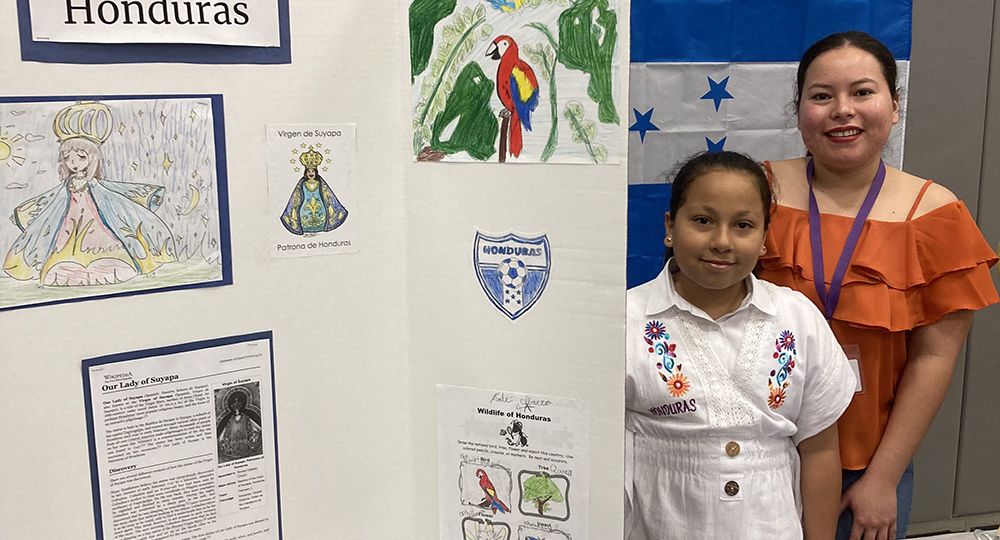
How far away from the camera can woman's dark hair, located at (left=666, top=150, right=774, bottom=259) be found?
132 cm

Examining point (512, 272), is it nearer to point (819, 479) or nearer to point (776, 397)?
point (776, 397)

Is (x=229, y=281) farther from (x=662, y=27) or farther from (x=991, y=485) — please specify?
(x=991, y=485)

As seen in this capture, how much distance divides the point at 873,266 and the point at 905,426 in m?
0.29

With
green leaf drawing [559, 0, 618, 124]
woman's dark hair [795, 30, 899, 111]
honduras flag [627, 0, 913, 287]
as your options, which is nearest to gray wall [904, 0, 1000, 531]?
honduras flag [627, 0, 913, 287]

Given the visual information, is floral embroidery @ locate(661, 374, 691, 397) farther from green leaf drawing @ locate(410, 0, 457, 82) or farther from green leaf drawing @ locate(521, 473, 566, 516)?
green leaf drawing @ locate(410, 0, 457, 82)

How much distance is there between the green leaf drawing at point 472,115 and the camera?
910 millimetres

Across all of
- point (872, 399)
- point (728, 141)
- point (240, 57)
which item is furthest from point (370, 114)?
point (728, 141)

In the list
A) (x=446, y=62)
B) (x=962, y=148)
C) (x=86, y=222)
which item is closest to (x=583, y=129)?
(x=446, y=62)

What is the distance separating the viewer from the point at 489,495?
3.21ft

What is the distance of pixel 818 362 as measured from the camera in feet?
4.30

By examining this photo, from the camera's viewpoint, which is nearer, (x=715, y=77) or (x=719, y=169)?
(x=719, y=169)

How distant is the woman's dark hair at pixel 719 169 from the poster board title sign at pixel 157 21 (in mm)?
722

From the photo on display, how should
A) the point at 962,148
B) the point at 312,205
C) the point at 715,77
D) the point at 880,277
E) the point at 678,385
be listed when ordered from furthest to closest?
the point at 962,148 → the point at 715,77 → the point at 880,277 → the point at 678,385 → the point at 312,205

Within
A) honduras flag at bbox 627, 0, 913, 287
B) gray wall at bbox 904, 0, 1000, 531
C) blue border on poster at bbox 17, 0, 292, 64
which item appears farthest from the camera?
gray wall at bbox 904, 0, 1000, 531
